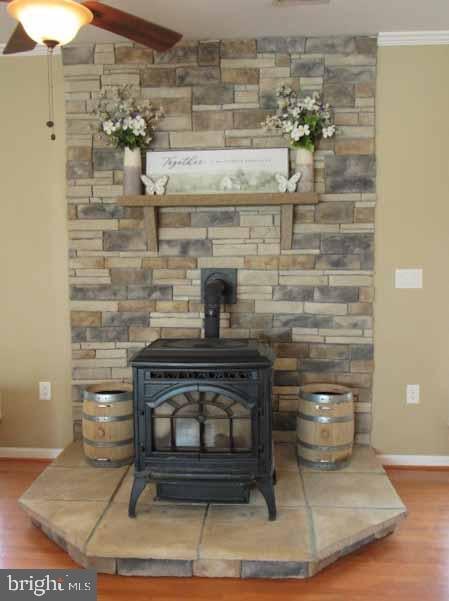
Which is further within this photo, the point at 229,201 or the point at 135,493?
the point at 229,201

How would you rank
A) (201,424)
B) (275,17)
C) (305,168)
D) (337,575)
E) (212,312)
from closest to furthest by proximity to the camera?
1. (337,575)
2. (201,424)
3. (275,17)
4. (212,312)
5. (305,168)

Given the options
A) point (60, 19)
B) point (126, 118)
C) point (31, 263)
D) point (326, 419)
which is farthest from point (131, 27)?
point (326, 419)

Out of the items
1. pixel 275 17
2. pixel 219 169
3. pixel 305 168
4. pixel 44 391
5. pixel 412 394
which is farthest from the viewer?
pixel 44 391

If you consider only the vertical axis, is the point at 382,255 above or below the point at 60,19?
below

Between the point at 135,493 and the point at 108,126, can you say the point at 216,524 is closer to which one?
the point at 135,493

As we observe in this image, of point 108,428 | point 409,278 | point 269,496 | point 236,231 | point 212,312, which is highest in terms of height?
point 236,231

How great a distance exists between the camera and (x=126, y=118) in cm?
304

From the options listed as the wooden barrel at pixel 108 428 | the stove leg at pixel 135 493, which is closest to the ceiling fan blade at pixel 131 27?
the wooden barrel at pixel 108 428

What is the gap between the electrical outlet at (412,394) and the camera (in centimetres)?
328

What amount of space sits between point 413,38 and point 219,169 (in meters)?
1.30

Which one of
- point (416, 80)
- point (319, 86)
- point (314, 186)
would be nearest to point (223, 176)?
point (314, 186)

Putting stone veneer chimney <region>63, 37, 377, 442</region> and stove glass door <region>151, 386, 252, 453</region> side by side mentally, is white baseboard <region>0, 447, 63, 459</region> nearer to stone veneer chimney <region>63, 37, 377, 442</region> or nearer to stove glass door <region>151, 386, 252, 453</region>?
stone veneer chimney <region>63, 37, 377, 442</region>

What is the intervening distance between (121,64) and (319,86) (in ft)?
3.77

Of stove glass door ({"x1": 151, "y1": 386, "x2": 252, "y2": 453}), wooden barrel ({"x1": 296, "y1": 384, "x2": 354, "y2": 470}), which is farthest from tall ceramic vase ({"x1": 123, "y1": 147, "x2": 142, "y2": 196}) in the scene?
wooden barrel ({"x1": 296, "y1": 384, "x2": 354, "y2": 470})
